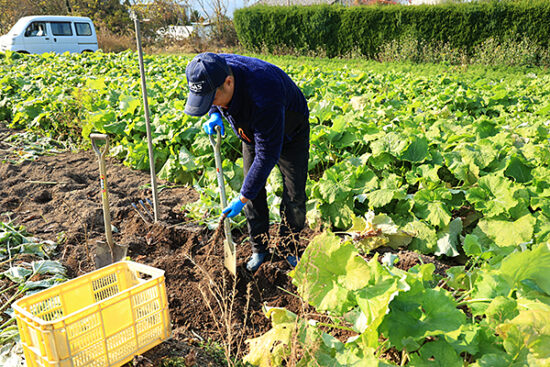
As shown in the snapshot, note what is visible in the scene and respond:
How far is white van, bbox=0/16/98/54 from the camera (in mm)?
16781

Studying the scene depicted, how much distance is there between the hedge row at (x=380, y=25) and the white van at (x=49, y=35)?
719cm

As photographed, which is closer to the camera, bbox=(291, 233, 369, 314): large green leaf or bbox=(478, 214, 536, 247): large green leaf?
bbox=(291, 233, 369, 314): large green leaf

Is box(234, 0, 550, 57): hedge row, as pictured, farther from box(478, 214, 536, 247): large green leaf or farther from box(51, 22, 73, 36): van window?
box(478, 214, 536, 247): large green leaf

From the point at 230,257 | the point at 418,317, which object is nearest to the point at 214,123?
the point at 230,257

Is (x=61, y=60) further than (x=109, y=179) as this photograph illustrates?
Yes

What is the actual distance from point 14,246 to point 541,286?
352 centimetres

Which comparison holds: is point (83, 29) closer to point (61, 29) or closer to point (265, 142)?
point (61, 29)

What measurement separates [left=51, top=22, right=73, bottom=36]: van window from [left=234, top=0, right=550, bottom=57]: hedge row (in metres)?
7.74

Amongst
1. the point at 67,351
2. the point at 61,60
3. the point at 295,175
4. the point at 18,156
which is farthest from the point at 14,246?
the point at 61,60

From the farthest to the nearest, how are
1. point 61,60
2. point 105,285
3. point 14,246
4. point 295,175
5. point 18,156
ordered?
1. point 61,60
2. point 18,156
3. point 14,246
4. point 295,175
5. point 105,285

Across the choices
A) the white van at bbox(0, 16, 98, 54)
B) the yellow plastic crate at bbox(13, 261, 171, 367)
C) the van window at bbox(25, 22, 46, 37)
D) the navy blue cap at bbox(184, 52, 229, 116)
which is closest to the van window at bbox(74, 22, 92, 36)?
the white van at bbox(0, 16, 98, 54)

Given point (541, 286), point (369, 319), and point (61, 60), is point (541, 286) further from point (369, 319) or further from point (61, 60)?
point (61, 60)

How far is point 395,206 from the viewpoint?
3.71 metres

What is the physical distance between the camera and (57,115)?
6.67 metres
